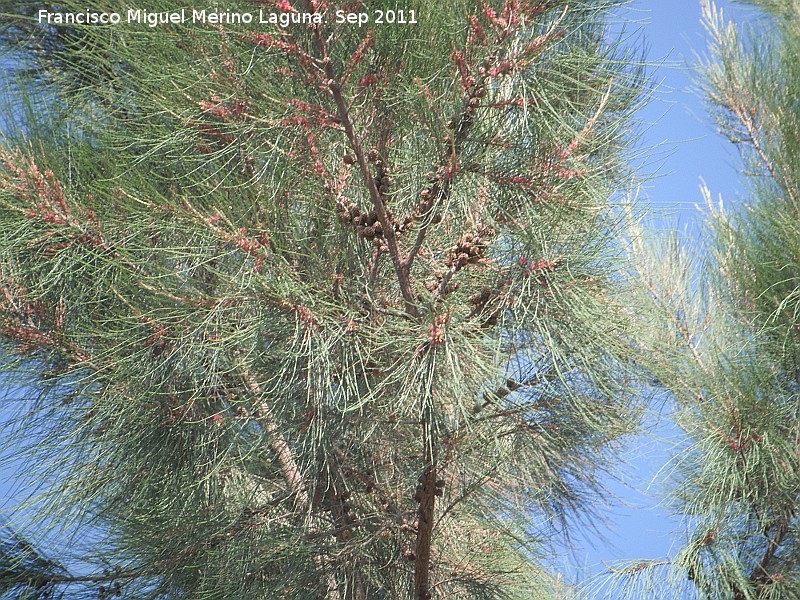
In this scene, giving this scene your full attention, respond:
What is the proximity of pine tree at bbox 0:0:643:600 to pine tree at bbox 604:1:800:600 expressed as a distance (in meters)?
0.31

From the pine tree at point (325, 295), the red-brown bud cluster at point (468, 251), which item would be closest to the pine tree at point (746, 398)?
the pine tree at point (325, 295)

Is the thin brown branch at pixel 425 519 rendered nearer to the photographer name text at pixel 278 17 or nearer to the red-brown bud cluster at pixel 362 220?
the red-brown bud cluster at pixel 362 220

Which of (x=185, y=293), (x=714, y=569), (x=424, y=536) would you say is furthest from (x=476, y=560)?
(x=185, y=293)

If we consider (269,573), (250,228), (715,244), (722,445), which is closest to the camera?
(250,228)

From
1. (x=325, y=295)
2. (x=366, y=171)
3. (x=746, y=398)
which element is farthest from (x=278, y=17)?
(x=746, y=398)

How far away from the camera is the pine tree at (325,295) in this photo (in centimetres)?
118

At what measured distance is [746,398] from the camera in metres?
A: 1.78

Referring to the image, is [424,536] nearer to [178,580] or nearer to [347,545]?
[347,545]

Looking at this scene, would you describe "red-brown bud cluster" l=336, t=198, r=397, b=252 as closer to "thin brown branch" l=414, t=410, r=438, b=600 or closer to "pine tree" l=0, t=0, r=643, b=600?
"pine tree" l=0, t=0, r=643, b=600

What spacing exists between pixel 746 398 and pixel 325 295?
0.95m

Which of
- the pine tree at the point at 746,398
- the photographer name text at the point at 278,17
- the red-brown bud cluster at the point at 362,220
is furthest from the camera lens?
the pine tree at the point at 746,398

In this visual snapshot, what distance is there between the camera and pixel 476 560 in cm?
166

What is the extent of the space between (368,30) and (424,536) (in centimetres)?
73

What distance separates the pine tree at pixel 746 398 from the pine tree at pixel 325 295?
31 centimetres
